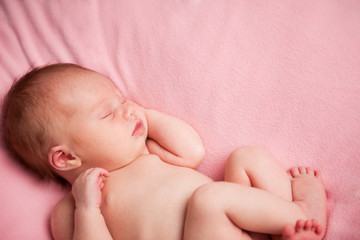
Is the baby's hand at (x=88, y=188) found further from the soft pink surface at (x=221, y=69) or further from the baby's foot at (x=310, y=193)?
the baby's foot at (x=310, y=193)

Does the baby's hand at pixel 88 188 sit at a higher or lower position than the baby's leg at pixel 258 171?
lower

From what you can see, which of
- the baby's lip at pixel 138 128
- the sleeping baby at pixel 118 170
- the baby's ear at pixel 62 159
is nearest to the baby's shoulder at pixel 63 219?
the sleeping baby at pixel 118 170

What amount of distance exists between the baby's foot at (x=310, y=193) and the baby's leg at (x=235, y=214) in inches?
3.5

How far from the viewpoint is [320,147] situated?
1.19m

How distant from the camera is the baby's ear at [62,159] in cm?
115

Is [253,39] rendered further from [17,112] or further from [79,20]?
[17,112]

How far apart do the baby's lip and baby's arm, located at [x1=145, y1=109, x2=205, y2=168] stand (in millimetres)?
60

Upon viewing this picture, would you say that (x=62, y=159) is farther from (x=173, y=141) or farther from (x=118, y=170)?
(x=173, y=141)

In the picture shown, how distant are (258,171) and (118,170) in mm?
439

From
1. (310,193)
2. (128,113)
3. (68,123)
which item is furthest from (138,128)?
(310,193)

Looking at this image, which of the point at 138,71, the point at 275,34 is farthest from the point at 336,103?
the point at 138,71

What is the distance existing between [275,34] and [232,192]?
1.96 feet

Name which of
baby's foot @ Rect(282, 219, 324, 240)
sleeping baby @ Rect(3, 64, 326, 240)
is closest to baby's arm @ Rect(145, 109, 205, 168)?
sleeping baby @ Rect(3, 64, 326, 240)

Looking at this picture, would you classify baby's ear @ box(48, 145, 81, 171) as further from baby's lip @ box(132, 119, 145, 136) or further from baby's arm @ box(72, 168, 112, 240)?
baby's lip @ box(132, 119, 145, 136)
